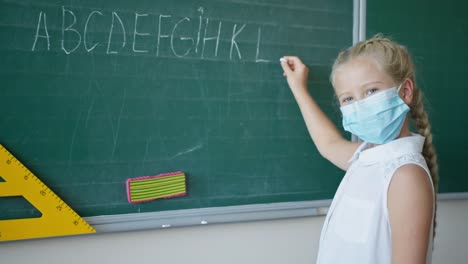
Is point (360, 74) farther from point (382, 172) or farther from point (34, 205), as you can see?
point (34, 205)

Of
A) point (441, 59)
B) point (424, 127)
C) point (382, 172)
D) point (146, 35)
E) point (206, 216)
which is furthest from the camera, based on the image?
point (441, 59)

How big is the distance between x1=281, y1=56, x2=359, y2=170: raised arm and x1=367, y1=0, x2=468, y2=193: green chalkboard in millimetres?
368

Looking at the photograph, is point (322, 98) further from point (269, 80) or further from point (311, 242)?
point (311, 242)

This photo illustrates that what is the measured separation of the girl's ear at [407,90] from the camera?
1118 mm

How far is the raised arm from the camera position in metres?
1.42

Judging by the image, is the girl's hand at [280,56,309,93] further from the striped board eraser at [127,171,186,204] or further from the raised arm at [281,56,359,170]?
the striped board eraser at [127,171,186,204]

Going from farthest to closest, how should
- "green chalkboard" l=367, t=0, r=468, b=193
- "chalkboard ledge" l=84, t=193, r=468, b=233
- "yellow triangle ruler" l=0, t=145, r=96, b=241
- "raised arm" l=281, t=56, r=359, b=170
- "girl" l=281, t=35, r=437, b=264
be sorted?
"green chalkboard" l=367, t=0, r=468, b=193 < "raised arm" l=281, t=56, r=359, b=170 < "chalkboard ledge" l=84, t=193, r=468, b=233 < "yellow triangle ruler" l=0, t=145, r=96, b=241 < "girl" l=281, t=35, r=437, b=264

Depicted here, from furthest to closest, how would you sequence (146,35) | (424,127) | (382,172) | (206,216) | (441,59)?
1. (441,59)
2. (206,216)
3. (146,35)
4. (424,127)
5. (382,172)

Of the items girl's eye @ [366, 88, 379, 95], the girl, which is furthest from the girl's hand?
Answer: girl's eye @ [366, 88, 379, 95]

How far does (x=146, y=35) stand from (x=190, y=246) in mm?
734

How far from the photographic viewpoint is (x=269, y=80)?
146 centimetres

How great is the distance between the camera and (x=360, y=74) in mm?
1112

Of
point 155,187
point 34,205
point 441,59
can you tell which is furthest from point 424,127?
point 34,205

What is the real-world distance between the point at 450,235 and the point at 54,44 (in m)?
1.76
